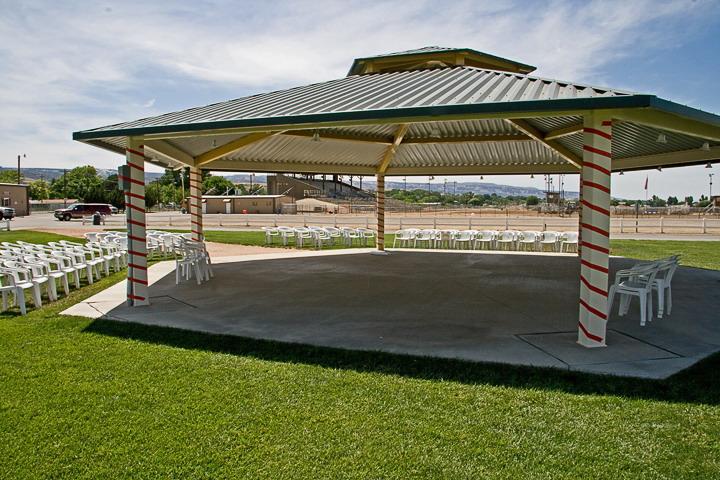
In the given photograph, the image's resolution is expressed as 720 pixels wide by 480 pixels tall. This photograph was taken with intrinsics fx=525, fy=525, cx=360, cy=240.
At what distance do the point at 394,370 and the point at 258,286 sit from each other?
6292 mm

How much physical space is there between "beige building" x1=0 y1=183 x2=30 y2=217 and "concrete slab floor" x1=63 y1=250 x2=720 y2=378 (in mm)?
45760

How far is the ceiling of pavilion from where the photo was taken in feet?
22.2

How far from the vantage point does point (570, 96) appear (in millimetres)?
6621

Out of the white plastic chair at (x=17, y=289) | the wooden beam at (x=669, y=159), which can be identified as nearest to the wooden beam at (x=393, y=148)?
the wooden beam at (x=669, y=159)

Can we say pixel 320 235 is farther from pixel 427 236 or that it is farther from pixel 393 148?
pixel 393 148

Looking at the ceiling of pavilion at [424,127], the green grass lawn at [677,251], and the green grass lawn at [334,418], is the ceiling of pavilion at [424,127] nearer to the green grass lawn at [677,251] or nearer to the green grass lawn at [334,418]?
the green grass lawn at [334,418]

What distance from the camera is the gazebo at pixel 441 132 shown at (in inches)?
265

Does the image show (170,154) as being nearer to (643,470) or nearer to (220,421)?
(220,421)

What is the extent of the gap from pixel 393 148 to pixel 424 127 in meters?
1.80

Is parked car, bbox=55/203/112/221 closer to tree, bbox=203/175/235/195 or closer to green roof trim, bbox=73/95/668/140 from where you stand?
green roof trim, bbox=73/95/668/140

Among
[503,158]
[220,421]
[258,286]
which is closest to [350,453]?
[220,421]

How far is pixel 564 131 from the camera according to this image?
11.5 metres

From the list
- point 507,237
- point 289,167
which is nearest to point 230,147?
point 289,167

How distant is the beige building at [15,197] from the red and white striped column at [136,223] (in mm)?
50048
